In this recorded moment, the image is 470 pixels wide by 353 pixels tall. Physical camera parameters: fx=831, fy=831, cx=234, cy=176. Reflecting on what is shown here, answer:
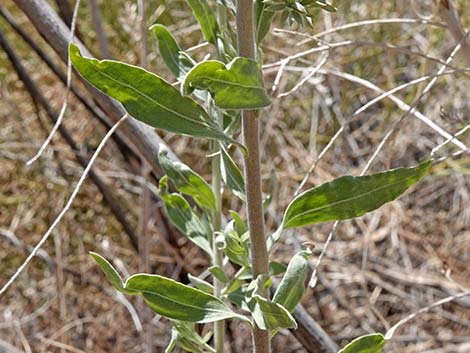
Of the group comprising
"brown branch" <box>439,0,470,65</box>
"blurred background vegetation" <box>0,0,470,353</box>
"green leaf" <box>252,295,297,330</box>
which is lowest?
"blurred background vegetation" <box>0,0,470,353</box>

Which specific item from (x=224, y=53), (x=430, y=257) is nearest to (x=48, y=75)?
(x=430, y=257)

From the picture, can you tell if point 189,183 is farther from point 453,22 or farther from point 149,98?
point 453,22

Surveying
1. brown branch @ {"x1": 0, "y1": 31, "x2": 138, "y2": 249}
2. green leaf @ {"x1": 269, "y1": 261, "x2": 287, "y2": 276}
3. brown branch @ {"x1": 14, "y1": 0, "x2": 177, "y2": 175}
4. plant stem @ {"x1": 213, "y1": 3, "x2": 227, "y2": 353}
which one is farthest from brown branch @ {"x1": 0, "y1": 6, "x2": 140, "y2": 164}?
green leaf @ {"x1": 269, "y1": 261, "x2": 287, "y2": 276}

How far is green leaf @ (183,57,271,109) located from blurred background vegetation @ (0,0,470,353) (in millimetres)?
1140

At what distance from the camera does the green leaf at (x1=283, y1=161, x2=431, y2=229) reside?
1.90ft

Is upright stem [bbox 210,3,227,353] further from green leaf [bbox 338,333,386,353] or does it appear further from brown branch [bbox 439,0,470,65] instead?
brown branch [bbox 439,0,470,65]

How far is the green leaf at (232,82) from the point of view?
19.5 inches

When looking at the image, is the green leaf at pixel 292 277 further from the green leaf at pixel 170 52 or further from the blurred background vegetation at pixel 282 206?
the blurred background vegetation at pixel 282 206

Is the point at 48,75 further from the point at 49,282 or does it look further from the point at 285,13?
the point at 285,13

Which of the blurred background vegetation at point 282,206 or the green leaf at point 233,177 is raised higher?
the green leaf at point 233,177

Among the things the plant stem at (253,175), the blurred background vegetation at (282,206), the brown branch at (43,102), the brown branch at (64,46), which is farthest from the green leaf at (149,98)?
the blurred background vegetation at (282,206)

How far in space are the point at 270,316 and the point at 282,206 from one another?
1.31m

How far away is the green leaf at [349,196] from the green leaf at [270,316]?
0.07 meters

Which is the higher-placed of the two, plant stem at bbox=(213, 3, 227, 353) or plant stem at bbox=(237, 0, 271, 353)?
plant stem at bbox=(237, 0, 271, 353)
